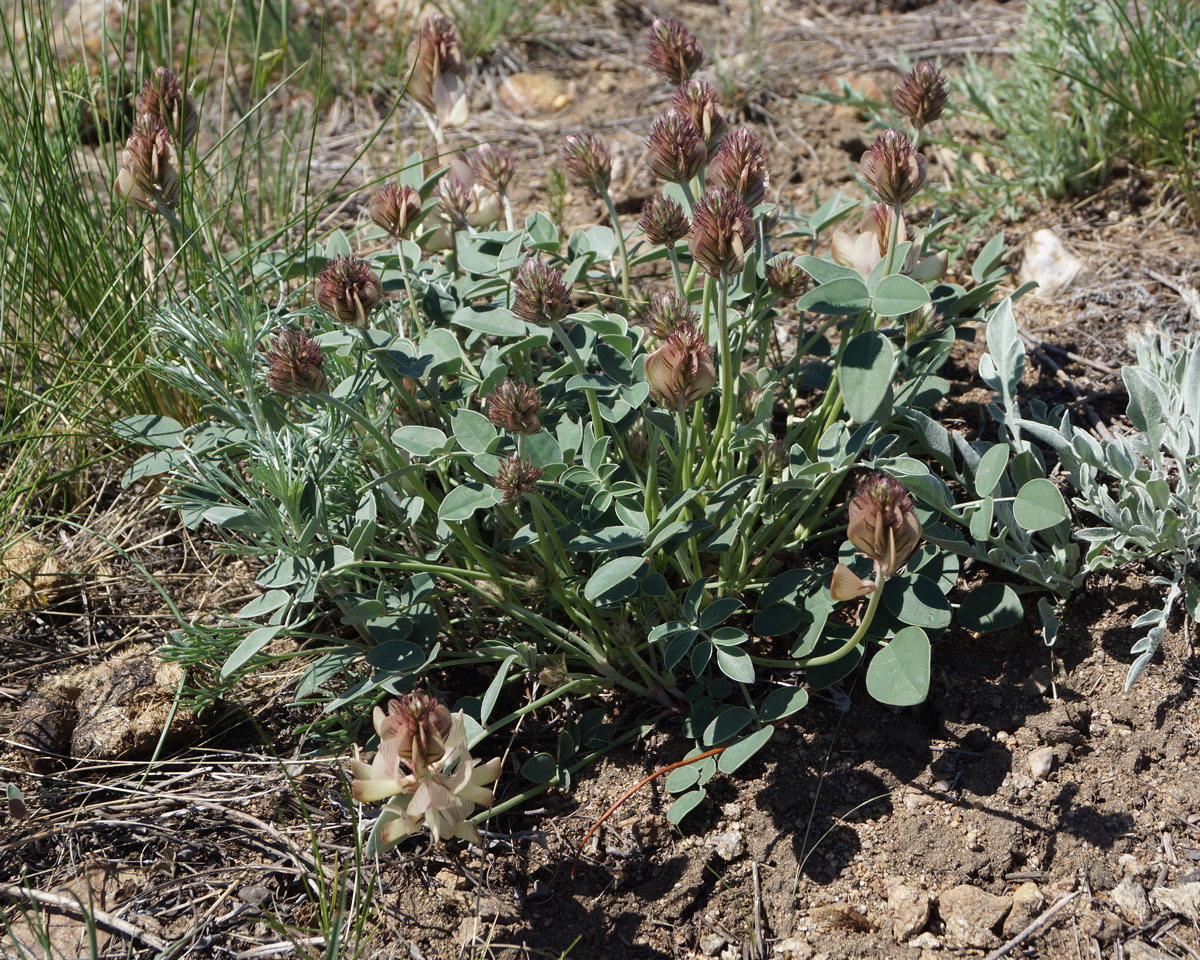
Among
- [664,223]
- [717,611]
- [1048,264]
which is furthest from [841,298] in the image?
[1048,264]

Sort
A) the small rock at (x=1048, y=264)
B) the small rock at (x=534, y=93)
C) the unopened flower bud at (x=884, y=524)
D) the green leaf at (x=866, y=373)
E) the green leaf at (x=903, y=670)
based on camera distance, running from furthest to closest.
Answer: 1. the small rock at (x=534, y=93)
2. the small rock at (x=1048, y=264)
3. the green leaf at (x=903, y=670)
4. the green leaf at (x=866, y=373)
5. the unopened flower bud at (x=884, y=524)

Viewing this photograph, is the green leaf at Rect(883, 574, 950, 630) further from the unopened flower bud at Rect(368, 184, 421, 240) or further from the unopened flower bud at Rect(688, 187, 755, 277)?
the unopened flower bud at Rect(368, 184, 421, 240)

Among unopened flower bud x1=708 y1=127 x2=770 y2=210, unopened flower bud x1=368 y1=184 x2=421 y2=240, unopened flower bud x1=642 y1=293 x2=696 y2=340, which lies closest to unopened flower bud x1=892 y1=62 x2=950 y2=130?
unopened flower bud x1=708 y1=127 x2=770 y2=210

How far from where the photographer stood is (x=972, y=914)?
1.50 m

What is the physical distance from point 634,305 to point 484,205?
15.3 inches

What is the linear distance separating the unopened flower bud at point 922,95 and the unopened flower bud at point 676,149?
0.36m

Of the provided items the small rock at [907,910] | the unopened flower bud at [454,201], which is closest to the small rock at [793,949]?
the small rock at [907,910]

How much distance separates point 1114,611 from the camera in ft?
5.95

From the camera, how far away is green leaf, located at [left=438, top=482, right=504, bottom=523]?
155cm

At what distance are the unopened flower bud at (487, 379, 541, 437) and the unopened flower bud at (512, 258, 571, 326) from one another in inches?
5.7

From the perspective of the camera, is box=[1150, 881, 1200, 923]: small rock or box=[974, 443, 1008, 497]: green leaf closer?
box=[1150, 881, 1200, 923]: small rock

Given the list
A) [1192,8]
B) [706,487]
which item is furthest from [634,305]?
[1192,8]

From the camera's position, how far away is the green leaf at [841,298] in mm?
1470

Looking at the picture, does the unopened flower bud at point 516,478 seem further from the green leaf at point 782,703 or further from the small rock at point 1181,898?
the small rock at point 1181,898
